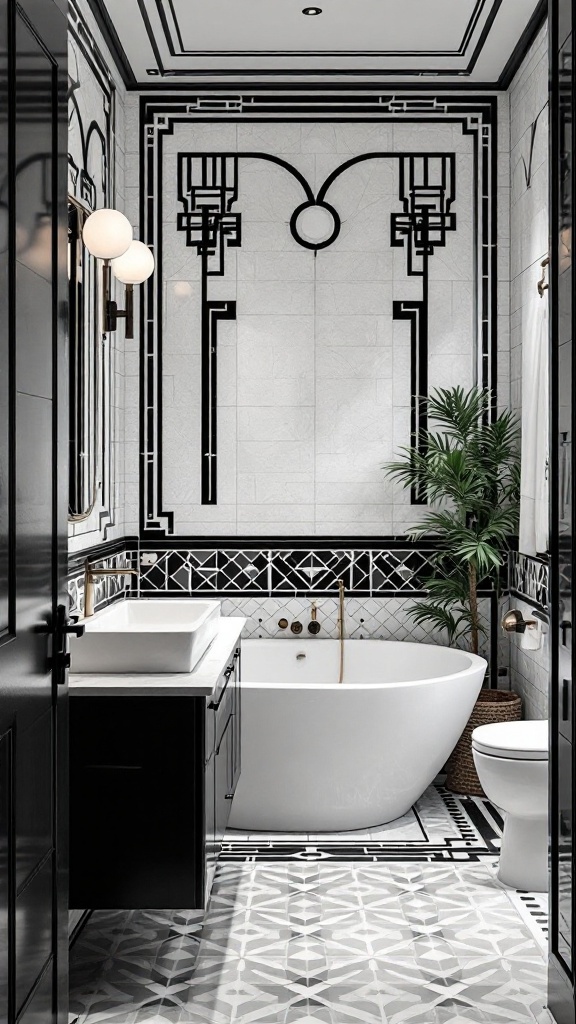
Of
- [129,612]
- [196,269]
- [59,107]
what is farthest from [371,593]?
[59,107]

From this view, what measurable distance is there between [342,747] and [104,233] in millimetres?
1980

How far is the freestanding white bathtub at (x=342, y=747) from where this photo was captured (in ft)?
11.5

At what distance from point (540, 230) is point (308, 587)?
184 cm

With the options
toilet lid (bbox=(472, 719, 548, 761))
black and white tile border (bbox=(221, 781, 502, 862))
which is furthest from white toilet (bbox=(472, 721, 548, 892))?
black and white tile border (bbox=(221, 781, 502, 862))

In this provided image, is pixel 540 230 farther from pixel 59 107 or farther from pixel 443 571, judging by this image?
pixel 59 107

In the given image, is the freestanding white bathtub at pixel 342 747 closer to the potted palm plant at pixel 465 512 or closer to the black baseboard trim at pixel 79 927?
the potted palm plant at pixel 465 512

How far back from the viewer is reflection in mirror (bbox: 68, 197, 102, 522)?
3367 millimetres

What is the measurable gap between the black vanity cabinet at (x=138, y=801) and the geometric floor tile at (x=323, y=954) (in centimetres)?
26

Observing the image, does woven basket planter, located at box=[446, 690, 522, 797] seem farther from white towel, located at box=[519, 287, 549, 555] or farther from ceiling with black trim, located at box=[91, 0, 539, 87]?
ceiling with black trim, located at box=[91, 0, 539, 87]

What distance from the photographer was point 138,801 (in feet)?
7.95

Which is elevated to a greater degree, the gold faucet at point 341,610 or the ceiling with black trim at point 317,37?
the ceiling with black trim at point 317,37
